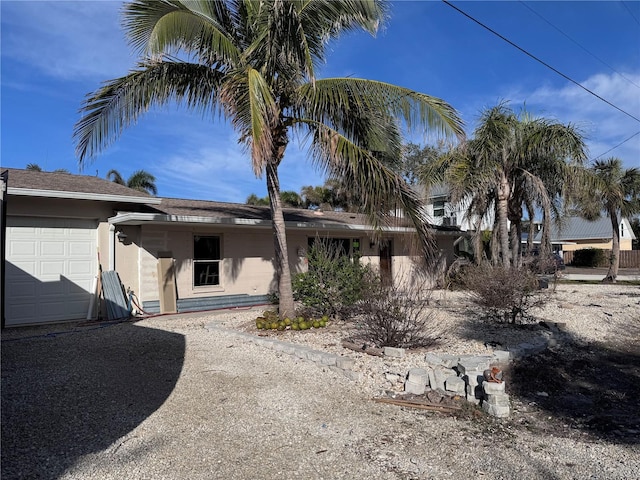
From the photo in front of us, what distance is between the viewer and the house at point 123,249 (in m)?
9.91

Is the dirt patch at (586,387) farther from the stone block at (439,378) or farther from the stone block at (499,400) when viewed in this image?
the stone block at (439,378)

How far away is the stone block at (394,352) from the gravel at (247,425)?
0.13 m

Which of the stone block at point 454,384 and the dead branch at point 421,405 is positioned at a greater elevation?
the stone block at point 454,384

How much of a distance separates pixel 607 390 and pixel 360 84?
20.6 feet

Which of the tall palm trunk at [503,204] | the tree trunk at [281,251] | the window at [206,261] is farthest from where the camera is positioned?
the tall palm trunk at [503,204]

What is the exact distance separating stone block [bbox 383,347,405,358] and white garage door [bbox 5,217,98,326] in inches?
297

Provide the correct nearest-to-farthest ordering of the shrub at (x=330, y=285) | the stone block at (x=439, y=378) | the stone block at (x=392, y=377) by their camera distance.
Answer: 1. the stone block at (x=439, y=378)
2. the stone block at (x=392, y=377)
3. the shrub at (x=330, y=285)

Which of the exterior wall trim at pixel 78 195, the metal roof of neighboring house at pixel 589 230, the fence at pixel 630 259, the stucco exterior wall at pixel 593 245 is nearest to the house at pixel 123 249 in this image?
the exterior wall trim at pixel 78 195

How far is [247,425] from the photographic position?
445cm

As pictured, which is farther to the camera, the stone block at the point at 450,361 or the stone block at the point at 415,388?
the stone block at the point at 450,361

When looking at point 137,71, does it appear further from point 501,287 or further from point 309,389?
point 501,287

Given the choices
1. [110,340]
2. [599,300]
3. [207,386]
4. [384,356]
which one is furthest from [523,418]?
[599,300]

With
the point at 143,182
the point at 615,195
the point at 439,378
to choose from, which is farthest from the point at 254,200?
the point at 439,378

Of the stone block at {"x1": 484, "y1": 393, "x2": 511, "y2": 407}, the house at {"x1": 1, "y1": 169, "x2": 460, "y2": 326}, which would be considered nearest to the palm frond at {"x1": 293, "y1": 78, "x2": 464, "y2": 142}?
the house at {"x1": 1, "y1": 169, "x2": 460, "y2": 326}
